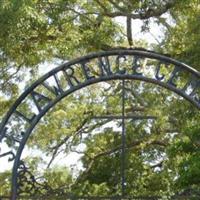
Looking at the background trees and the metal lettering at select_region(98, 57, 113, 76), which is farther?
the background trees

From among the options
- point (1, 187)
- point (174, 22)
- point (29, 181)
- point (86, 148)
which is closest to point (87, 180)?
point (86, 148)

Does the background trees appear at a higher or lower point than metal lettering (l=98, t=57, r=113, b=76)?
higher

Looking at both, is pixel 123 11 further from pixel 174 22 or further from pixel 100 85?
pixel 100 85

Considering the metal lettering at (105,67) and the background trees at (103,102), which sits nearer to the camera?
the metal lettering at (105,67)

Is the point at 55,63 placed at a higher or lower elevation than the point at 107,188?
higher

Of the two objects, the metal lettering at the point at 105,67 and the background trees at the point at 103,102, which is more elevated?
the background trees at the point at 103,102

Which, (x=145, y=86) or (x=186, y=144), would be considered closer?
(x=186, y=144)

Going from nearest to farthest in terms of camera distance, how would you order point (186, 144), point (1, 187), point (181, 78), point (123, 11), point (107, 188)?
1. point (186, 144)
2. point (181, 78)
3. point (123, 11)
4. point (107, 188)
5. point (1, 187)

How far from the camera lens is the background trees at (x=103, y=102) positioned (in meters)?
10.2

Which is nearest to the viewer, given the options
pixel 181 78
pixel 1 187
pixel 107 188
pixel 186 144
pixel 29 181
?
pixel 29 181

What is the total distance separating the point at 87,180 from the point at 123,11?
4.06m

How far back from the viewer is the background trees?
33.5ft

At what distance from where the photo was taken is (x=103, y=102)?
1474 centimetres

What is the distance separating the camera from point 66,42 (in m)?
11.3
